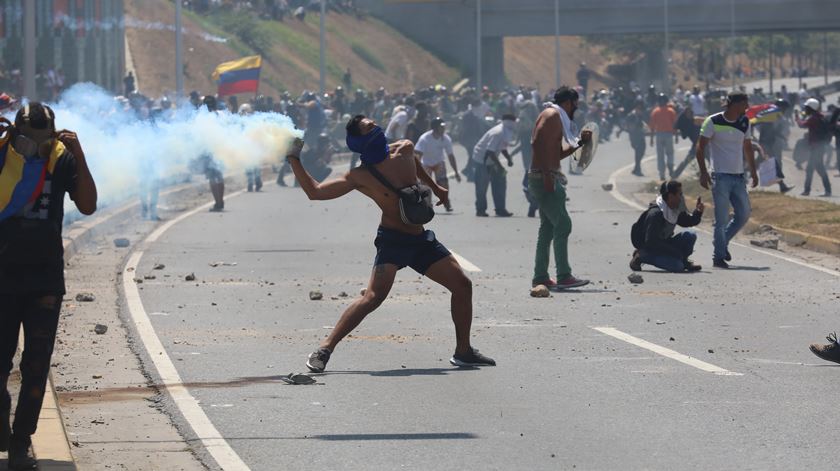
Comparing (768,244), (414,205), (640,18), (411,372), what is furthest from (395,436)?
(640,18)

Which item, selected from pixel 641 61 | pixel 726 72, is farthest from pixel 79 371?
pixel 726 72

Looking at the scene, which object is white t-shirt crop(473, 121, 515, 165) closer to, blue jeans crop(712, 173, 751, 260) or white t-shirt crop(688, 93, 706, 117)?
blue jeans crop(712, 173, 751, 260)

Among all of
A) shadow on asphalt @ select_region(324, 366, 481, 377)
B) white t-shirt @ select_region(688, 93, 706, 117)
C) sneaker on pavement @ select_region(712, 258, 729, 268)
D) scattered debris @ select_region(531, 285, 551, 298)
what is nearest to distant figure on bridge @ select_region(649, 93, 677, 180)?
white t-shirt @ select_region(688, 93, 706, 117)

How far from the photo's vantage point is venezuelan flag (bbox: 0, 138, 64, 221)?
7371mm

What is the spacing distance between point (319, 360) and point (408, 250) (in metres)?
0.90

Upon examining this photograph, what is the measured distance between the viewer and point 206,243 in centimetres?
2077

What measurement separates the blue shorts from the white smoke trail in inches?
454

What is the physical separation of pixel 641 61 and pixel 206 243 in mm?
104318

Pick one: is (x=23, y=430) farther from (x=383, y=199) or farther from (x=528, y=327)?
(x=528, y=327)

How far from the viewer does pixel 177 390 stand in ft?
31.3

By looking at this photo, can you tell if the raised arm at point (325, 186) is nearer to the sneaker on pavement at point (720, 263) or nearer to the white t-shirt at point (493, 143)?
the sneaker on pavement at point (720, 263)

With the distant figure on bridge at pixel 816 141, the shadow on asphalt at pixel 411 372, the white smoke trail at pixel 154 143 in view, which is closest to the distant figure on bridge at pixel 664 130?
the distant figure on bridge at pixel 816 141

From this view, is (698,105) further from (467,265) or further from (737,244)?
(467,265)

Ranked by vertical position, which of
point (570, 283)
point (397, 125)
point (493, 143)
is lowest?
point (570, 283)
